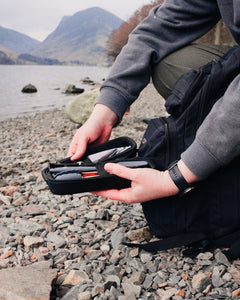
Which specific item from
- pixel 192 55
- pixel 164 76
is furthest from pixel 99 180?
pixel 192 55

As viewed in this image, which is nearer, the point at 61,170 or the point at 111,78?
the point at 61,170

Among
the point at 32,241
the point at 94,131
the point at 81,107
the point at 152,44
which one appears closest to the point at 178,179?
the point at 94,131

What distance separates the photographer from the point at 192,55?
188 cm

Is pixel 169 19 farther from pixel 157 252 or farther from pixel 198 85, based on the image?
pixel 157 252

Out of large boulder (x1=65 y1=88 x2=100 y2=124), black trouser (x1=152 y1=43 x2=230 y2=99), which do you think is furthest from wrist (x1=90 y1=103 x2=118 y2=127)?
large boulder (x1=65 y1=88 x2=100 y2=124)

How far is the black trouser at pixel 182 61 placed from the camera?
6.05 feet

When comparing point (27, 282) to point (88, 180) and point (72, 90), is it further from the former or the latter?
point (72, 90)

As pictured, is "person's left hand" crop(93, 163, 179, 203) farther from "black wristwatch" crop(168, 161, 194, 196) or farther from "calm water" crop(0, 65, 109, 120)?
"calm water" crop(0, 65, 109, 120)

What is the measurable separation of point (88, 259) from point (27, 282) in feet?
1.43

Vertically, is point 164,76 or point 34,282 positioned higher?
point 164,76

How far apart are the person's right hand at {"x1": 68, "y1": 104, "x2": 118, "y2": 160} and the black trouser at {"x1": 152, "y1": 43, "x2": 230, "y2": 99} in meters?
0.38

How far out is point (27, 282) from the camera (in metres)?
1.39

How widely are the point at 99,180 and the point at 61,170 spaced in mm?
237

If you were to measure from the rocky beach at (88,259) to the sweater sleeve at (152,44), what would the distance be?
0.81m
